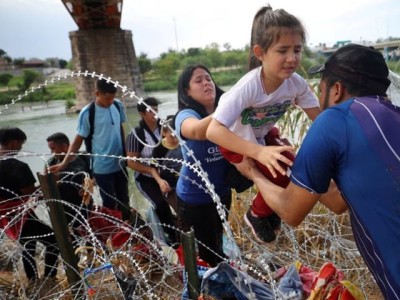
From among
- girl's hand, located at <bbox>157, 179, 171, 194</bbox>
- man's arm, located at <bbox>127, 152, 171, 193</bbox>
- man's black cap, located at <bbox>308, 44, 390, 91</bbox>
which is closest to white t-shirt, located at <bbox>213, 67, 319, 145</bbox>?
man's black cap, located at <bbox>308, 44, 390, 91</bbox>

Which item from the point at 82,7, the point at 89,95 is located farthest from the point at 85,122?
the point at 89,95

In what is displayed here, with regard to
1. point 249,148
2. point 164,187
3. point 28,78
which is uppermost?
point 28,78

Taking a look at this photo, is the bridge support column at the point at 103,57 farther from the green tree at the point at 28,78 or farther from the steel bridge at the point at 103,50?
the green tree at the point at 28,78

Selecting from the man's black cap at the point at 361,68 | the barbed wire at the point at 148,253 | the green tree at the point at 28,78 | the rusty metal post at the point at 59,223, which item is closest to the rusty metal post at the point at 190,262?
the barbed wire at the point at 148,253

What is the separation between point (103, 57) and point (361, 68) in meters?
19.3

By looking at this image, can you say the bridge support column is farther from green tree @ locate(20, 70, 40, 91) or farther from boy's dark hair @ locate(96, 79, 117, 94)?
green tree @ locate(20, 70, 40, 91)

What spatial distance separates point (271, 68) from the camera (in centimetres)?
151

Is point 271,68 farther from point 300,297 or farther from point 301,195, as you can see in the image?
point 300,297

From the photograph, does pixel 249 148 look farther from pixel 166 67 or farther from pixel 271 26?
pixel 166 67

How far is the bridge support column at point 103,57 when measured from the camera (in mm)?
18297

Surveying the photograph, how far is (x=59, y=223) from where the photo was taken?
6.18 feet

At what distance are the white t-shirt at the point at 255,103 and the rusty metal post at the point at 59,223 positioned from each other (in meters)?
0.92

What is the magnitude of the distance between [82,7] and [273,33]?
49.3ft

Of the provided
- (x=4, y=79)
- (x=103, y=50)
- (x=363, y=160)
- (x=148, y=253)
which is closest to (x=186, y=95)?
(x=363, y=160)
